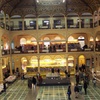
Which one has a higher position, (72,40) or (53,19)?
(53,19)

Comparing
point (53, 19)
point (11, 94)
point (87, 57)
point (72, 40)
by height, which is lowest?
point (11, 94)

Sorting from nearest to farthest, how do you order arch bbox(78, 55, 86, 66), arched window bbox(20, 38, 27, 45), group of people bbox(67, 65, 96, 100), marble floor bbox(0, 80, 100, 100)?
group of people bbox(67, 65, 96, 100) → marble floor bbox(0, 80, 100, 100) → arch bbox(78, 55, 86, 66) → arched window bbox(20, 38, 27, 45)

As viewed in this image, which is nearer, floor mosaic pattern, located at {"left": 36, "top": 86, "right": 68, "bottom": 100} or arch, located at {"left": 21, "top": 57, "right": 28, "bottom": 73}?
floor mosaic pattern, located at {"left": 36, "top": 86, "right": 68, "bottom": 100}

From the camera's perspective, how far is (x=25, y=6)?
112 feet

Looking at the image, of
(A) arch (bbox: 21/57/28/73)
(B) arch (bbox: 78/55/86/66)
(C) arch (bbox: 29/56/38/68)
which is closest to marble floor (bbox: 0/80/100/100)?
(C) arch (bbox: 29/56/38/68)

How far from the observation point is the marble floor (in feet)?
70.3

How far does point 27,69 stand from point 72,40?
1031 cm

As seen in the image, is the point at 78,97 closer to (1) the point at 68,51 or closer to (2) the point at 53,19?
(1) the point at 68,51

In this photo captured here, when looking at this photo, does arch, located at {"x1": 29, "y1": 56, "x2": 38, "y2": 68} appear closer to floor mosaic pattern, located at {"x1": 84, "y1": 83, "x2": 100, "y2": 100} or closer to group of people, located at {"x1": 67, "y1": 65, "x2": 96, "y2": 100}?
group of people, located at {"x1": 67, "y1": 65, "x2": 96, "y2": 100}

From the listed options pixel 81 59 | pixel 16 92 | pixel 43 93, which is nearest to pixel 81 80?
pixel 43 93

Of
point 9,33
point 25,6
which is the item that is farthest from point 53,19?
point 9,33

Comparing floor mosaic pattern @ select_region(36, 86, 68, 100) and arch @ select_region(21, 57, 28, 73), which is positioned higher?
arch @ select_region(21, 57, 28, 73)

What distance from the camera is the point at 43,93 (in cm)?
2330

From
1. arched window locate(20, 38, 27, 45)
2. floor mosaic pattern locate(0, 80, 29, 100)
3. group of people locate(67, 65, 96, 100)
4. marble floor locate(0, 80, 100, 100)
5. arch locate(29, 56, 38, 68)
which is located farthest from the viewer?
arched window locate(20, 38, 27, 45)
